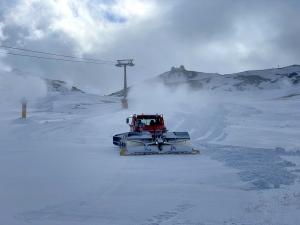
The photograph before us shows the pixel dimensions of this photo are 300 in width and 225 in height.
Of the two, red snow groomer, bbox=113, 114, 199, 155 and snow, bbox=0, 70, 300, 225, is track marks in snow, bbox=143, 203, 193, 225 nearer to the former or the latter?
snow, bbox=0, 70, 300, 225

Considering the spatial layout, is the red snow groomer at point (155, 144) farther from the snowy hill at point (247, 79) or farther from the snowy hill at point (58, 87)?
the snowy hill at point (247, 79)

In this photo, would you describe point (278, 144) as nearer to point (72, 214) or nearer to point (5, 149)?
point (5, 149)

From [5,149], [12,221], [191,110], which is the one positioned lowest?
[12,221]

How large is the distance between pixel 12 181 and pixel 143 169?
167 inches

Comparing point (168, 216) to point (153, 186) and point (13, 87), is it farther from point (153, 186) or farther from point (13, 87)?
point (13, 87)

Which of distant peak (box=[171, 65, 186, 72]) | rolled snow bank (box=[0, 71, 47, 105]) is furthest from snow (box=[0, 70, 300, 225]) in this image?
distant peak (box=[171, 65, 186, 72])

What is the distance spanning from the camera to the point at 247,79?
13775cm

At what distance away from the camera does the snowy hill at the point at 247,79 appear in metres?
124

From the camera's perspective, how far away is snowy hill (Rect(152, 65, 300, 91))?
124 metres

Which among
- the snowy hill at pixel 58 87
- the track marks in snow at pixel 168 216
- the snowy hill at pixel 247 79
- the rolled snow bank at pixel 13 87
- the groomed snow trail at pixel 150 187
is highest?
the snowy hill at pixel 247 79

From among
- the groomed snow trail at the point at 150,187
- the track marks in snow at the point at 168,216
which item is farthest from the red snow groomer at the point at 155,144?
the track marks in snow at the point at 168,216

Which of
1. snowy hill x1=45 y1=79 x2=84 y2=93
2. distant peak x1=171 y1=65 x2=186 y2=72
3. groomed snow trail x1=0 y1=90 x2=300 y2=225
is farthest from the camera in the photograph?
distant peak x1=171 y1=65 x2=186 y2=72

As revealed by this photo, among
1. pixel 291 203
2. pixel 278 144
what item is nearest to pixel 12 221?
pixel 291 203

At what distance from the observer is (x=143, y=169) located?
1397cm
